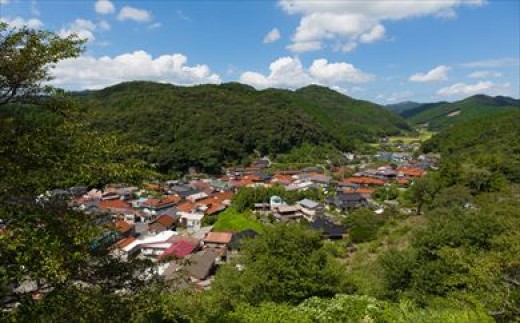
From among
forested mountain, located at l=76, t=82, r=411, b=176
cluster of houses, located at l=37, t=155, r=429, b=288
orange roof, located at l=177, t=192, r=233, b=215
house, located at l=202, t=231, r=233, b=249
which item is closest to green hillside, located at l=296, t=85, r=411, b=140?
forested mountain, located at l=76, t=82, r=411, b=176

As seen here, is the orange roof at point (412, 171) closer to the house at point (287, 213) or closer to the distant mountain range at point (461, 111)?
the house at point (287, 213)

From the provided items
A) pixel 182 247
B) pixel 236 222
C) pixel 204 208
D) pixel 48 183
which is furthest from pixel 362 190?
pixel 48 183

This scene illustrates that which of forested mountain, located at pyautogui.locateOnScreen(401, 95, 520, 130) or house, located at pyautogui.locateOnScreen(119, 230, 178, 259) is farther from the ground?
forested mountain, located at pyautogui.locateOnScreen(401, 95, 520, 130)

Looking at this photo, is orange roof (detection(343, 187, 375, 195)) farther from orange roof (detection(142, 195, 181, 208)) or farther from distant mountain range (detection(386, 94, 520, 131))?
distant mountain range (detection(386, 94, 520, 131))

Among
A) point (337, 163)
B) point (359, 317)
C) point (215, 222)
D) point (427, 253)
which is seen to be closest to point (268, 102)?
point (337, 163)

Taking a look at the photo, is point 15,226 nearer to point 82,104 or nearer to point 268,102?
point 82,104
